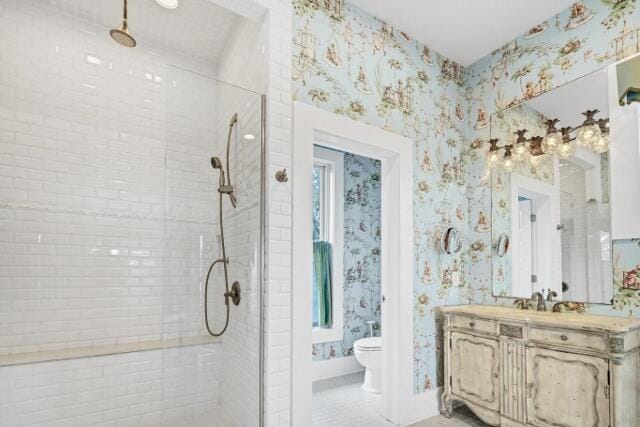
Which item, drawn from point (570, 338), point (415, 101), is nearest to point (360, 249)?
point (415, 101)

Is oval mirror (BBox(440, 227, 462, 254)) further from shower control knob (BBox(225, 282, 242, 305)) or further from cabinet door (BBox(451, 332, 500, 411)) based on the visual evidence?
shower control knob (BBox(225, 282, 242, 305))

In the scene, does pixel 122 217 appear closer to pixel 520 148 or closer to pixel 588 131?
pixel 520 148

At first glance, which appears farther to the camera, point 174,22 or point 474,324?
point 174,22

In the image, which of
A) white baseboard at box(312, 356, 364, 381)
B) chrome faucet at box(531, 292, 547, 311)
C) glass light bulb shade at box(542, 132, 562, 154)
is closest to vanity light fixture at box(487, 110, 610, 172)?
glass light bulb shade at box(542, 132, 562, 154)

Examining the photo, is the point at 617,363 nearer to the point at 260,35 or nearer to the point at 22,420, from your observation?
the point at 260,35

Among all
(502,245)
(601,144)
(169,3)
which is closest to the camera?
(601,144)

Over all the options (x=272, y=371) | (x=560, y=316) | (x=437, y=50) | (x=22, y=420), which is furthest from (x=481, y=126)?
(x=22, y=420)

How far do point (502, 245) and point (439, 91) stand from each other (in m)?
1.45

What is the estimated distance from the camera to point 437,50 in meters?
3.17

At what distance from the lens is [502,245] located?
2.97m

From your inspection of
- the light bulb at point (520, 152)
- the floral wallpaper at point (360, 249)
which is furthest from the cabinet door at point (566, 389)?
the floral wallpaper at point (360, 249)

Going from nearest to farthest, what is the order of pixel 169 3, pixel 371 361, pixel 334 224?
pixel 169 3
pixel 371 361
pixel 334 224

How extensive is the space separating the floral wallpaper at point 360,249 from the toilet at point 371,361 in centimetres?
60

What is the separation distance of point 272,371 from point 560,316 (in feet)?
6.20
